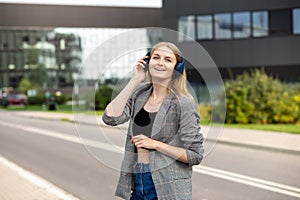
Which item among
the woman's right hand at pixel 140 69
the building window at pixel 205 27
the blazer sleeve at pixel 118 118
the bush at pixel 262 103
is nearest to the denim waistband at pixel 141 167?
the blazer sleeve at pixel 118 118

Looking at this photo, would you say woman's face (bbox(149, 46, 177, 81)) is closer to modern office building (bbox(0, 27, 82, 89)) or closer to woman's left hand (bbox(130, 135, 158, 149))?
woman's left hand (bbox(130, 135, 158, 149))

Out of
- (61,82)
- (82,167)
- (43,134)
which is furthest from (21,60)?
(82,167)

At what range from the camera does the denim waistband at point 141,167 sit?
8.55ft

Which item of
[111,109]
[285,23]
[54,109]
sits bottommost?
[54,109]

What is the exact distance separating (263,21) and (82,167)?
2550 centimetres

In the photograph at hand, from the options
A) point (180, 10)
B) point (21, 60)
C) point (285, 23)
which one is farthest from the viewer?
point (21, 60)

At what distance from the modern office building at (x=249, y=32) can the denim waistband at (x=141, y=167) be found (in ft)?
99.8

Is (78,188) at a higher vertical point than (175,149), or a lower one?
lower

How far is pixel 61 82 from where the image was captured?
Result: 241ft

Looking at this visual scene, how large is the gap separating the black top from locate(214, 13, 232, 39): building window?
105 feet

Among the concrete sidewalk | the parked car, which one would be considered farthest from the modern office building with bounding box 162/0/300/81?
the parked car

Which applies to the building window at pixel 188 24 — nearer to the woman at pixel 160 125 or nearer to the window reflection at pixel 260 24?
the window reflection at pixel 260 24

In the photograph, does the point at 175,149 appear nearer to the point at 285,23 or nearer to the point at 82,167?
the point at 82,167

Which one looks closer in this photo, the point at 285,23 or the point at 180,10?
the point at 285,23
